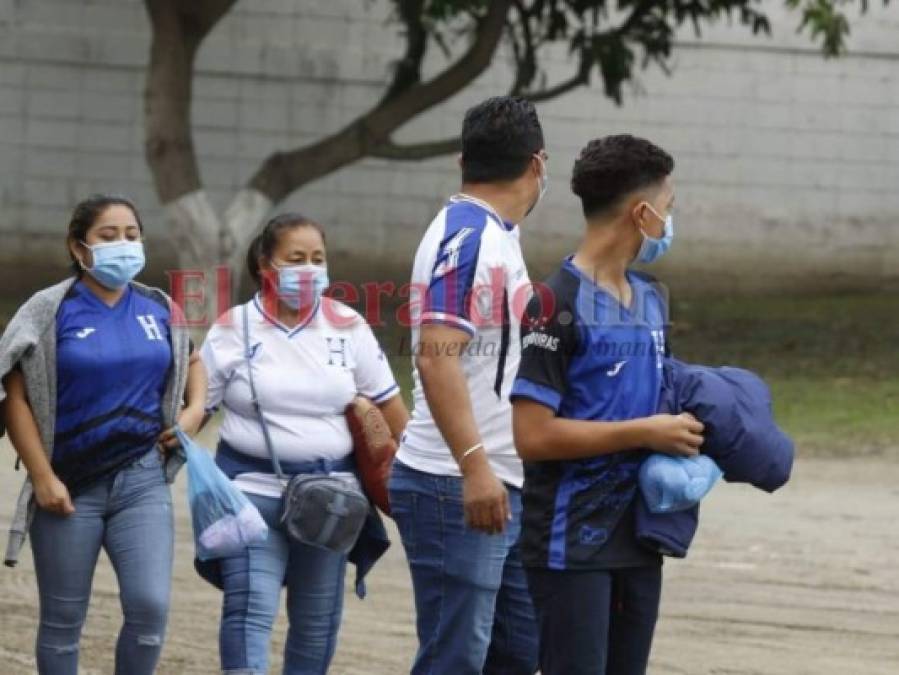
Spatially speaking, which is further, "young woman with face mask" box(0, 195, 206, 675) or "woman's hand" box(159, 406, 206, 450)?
"woman's hand" box(159, 406, 206, 450)

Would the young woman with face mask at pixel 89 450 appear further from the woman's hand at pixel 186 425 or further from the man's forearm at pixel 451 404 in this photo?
the man's forearm at pixel 451 404

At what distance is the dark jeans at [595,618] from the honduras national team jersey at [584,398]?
0.04 m

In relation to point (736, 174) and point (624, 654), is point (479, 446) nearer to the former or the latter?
point (624, 654)

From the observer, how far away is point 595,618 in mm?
4480

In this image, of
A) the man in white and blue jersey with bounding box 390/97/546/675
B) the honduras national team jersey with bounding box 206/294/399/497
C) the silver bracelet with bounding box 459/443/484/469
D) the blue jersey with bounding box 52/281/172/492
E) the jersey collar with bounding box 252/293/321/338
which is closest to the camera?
the silver bracelet with bounding box 459/443/484/469

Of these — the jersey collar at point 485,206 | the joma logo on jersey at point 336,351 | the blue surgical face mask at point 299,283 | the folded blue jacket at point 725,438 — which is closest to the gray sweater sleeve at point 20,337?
the blue surgical face mask at point 299,283

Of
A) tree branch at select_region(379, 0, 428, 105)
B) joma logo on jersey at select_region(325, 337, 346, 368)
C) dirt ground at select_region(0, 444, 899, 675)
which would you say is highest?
tree branch at select_region(379, 0, 428, 105)

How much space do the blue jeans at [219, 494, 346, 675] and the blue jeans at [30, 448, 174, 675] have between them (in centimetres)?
26

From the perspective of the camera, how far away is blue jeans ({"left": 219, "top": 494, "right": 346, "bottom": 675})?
591cm

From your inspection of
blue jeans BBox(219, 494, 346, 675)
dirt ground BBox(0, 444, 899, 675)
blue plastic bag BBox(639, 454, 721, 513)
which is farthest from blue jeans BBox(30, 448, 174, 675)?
blue plastic bag BBox(639, 454, 721, 513)

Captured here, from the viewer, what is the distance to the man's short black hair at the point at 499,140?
197 inches

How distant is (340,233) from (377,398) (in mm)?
14184

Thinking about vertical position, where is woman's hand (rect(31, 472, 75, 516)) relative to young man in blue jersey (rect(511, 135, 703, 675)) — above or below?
below

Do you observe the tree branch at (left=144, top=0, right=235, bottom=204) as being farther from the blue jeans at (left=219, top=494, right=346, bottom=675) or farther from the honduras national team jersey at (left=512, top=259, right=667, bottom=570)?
the honduras national team jersey at (left=512, top=259, right=667, bottom=570)
